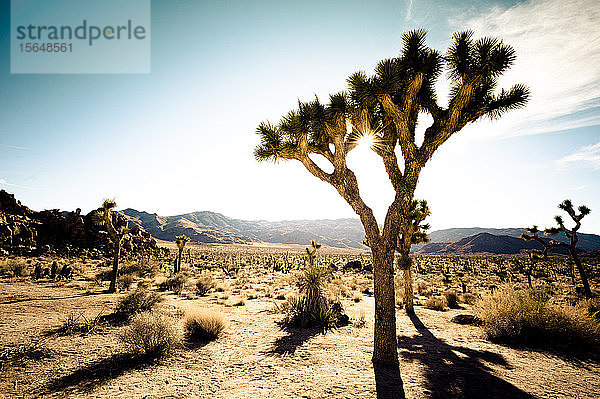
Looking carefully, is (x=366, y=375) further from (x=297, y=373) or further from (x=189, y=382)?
(x=189, y=382)

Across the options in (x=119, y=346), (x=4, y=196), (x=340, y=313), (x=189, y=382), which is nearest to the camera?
(x=189, y=382)

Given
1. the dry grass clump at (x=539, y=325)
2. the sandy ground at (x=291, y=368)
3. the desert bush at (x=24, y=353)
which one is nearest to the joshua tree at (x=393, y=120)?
the sandy ground at (x=291, y=368)

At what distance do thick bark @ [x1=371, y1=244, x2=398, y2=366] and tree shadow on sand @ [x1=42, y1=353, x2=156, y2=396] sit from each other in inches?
→ 212

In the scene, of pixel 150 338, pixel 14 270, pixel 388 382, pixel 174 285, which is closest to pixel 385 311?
pixel 388 382

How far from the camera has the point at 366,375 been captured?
17.9ft

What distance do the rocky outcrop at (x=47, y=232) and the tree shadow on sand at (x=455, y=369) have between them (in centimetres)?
3714

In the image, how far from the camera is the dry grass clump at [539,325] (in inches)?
283

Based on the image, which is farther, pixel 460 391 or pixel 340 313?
pixel 340 313

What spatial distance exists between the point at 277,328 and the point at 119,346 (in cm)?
463

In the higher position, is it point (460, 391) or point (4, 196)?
point (4, 196)

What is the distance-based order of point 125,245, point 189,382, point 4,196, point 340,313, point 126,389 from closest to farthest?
point 126,389, point 189,382, point 340,313, point 4,196, point 125,245

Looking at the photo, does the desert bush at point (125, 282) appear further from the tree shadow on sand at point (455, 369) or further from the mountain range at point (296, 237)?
the mountain range at point (296, 237)

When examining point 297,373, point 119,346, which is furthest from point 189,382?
point 119,346

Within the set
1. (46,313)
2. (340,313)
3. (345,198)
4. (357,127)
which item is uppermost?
(357,127)
